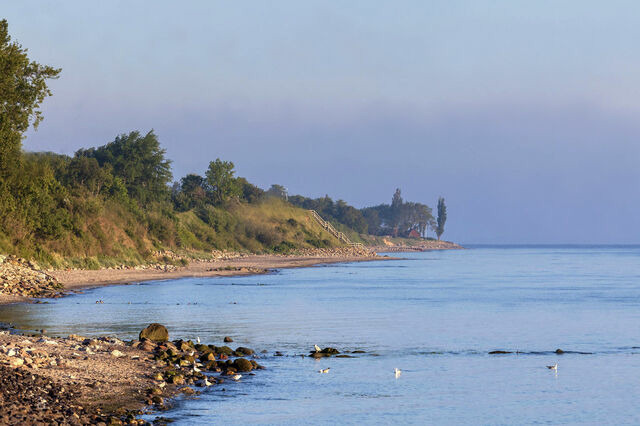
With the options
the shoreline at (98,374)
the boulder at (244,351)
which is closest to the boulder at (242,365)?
the shoreline at (98,374)

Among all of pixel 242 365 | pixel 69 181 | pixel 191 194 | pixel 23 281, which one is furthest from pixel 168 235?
pixel 242 365

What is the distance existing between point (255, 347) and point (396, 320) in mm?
12816

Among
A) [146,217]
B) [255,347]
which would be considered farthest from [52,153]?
[255,347]

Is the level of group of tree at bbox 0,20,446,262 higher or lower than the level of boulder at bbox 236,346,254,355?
higher

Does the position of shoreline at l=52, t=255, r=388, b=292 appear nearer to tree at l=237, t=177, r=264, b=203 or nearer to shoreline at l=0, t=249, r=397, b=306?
shoreline at l=0, t=249, r=397, b=306

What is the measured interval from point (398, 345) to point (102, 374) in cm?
1309

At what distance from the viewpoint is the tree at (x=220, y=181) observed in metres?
135

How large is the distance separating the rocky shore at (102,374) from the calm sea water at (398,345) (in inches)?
37.6

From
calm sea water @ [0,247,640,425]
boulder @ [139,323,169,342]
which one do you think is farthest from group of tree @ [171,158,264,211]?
boulder @ [139,323,169,342]

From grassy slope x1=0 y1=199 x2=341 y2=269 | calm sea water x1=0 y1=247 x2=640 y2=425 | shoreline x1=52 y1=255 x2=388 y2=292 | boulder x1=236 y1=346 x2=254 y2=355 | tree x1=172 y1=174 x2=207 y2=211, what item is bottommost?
calm sea water x1=0 y1=247 x2=640 y2=425

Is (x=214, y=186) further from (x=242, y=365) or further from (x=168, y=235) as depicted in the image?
(x=242, y=365)

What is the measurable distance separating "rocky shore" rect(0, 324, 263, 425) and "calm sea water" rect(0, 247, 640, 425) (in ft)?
3.14

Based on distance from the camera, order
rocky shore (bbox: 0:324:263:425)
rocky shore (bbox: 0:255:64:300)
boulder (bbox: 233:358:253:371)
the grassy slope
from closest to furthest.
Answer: rocky shore (bbox: 0:324:263:425)
boulder (bbox: 233:358:253:371)
rocky shore (bbox: 0:255:64:300)
the grassy slope

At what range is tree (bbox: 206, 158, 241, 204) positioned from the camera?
13525 centimetres
